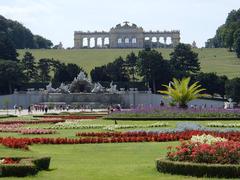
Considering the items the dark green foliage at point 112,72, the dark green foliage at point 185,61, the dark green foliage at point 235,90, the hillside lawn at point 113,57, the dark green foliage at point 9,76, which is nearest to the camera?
the dark green foliage at point 235,90

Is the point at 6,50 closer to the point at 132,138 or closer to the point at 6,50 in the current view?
the point at 6,50

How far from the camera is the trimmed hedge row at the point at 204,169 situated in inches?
515

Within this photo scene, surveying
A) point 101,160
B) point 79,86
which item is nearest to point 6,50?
point 79,86

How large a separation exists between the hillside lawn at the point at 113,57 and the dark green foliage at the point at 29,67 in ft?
33.4

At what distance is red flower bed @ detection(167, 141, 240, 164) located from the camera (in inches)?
533

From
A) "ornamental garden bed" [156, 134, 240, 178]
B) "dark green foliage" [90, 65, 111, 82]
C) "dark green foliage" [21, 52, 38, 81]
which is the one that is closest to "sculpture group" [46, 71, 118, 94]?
"dark green foliage" [90, 65, 111, 82]

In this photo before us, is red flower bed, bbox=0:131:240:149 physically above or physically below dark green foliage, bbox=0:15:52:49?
below

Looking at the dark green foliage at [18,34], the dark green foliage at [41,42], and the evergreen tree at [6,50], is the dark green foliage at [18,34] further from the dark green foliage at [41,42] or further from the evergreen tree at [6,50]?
the evergreen tree at [6,50]

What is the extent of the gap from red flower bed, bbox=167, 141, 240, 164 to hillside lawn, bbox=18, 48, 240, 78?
3270 inches

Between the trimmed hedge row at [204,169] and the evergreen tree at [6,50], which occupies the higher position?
the evergreen tree at [6,50]

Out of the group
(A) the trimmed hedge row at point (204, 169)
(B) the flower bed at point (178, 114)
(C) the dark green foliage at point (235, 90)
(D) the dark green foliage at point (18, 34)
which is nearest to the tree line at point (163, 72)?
(C) the dark green foliage at point (235, 90)

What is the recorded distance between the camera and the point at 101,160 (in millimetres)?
17062

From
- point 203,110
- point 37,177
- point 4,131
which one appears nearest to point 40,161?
point 37,177

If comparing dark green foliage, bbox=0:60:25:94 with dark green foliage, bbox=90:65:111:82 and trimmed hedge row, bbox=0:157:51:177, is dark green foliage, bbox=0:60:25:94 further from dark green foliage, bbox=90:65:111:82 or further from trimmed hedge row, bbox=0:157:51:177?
trimmed hedge row, bbox=0:157:51:177
